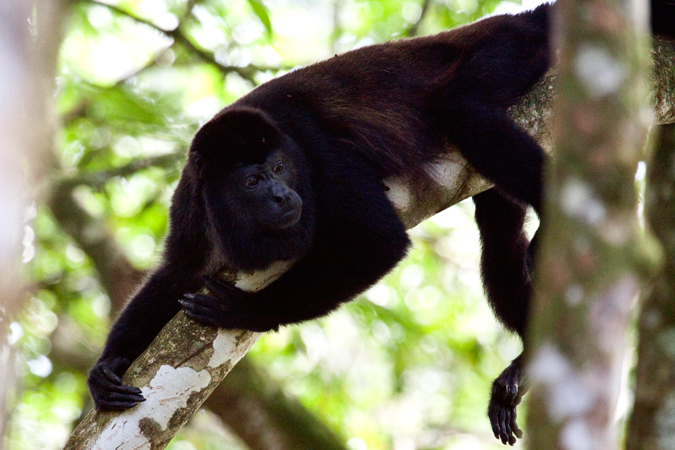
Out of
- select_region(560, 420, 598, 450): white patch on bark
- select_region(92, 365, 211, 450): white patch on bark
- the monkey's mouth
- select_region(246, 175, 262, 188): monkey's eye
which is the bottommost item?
select_region(92, 365, 211, 450): white patch on bark

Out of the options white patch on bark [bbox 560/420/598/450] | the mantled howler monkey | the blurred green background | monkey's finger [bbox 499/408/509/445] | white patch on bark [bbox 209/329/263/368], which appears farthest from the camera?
the blurred green background

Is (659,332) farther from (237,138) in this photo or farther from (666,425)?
(237,138)

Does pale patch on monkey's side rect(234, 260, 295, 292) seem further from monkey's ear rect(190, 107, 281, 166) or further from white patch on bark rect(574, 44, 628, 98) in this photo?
white patch on bark rect(574, 44, 628, 98)

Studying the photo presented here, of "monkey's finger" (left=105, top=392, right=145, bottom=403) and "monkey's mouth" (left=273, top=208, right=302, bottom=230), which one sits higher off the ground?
"monkey's mouth" (left=273, top=208, right=302, bottom=230)

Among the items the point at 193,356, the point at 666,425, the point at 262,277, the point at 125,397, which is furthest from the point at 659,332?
the point at 125,397

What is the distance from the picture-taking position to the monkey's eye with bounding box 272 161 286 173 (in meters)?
2.99

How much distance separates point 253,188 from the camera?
2979mm

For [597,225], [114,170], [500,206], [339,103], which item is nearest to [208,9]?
[114,170]

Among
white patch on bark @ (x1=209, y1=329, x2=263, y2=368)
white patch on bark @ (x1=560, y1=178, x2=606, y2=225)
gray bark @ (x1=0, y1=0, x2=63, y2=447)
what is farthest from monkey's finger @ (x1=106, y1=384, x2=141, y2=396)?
white patch on bark @ (x1=560, y1=178, x2=606, y2=225)

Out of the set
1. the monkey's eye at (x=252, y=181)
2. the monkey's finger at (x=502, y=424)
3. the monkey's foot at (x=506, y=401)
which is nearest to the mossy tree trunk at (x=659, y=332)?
the monkey's foot at (x=506, y=401)

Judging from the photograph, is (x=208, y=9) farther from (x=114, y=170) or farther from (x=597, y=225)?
(x=597, y=225)

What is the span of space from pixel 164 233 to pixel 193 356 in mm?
2807

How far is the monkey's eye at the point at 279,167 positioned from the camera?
299cm

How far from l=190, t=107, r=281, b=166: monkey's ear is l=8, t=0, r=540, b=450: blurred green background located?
1.42m
